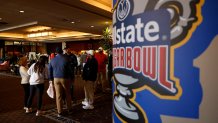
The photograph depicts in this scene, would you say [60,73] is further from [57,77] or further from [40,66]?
[40,66]

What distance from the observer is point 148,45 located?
1.34 m

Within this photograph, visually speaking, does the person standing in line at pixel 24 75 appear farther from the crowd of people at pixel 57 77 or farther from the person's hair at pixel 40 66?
the person's hair at pixel 40 66

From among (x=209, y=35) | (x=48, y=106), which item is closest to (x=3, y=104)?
(x=48, y=106)

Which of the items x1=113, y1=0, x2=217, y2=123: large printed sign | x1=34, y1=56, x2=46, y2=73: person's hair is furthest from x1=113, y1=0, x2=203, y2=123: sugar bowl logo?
x1=34, y1=56, x2=46, y2=73: person's hair

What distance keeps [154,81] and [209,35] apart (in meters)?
0.40

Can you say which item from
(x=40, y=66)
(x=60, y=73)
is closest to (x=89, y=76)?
(x=60, y=73)

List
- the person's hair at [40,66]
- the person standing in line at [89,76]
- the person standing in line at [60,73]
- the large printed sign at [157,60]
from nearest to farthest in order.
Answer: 1. the large printed sign at [157,60]
2. the person standing in line at [60,73]
3. the person's hair at [40,66]
4. the person standing in line at [89,76]

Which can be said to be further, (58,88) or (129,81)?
→ (58,88)

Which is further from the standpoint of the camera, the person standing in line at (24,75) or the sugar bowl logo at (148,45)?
the person standing in line at (24,75)

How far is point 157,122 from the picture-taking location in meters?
1.34

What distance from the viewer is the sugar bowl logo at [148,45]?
48.5 inches

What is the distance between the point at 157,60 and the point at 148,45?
0.35 feet

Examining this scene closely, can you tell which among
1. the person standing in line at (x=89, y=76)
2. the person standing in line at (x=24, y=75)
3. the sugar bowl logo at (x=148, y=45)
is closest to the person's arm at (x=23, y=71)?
the person standing in line at (x=24, y=75)

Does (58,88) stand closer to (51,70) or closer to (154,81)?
(51,70)
